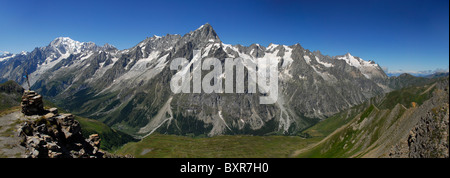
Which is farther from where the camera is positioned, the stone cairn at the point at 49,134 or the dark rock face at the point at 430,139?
the dark rock face at the point at 430,139

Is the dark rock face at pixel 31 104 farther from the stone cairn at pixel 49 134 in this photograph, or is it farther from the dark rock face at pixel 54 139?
the dark rock face at pixel 54 139

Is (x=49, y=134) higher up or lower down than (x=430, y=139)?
higher up

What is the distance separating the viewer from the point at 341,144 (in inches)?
5605

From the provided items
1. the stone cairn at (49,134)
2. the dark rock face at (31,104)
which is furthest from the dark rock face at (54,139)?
the dark rock face at (31,104)

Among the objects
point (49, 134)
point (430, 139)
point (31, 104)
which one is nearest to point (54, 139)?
point (49, 134)

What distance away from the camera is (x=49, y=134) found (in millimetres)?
33531

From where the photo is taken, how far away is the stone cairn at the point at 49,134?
29406 millimetres

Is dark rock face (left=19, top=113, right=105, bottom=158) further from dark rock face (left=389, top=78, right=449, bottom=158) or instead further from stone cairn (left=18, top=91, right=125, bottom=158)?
dark rock face (left=389, top=78, right=449, bottom=158)

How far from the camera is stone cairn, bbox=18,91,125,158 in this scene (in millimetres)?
29406

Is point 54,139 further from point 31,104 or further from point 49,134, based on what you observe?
point 31,104

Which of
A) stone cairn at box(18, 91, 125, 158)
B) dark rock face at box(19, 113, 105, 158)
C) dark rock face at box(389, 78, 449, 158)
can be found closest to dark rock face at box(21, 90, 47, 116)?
stone cairn at box(18, 91, 125, 158)

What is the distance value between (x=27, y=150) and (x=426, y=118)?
250 feet
